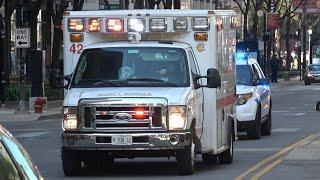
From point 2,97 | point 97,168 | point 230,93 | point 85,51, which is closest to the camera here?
point 85,51

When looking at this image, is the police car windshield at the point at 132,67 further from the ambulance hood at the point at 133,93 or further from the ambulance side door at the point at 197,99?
the ambulance side door at the point at 197,99

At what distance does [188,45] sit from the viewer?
1350 cm

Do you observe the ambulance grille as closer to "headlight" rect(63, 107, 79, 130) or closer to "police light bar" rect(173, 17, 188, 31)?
"headlight" rect(63, 107, 79, 130)

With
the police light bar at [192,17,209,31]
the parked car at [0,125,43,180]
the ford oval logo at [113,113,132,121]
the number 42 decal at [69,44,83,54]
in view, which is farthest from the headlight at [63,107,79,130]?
the parked car at [0,125,43,180]

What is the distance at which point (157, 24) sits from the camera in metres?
13.4

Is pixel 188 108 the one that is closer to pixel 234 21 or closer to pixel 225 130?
pixel 225 130

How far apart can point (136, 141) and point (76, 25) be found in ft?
7.93

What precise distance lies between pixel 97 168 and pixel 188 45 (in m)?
2.56

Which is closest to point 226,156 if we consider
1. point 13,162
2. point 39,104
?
point 13,162

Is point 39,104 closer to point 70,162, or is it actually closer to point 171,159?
point 171,159

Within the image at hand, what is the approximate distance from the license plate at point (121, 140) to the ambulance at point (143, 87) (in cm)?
1

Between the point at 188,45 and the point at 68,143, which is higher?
the point at 188,45

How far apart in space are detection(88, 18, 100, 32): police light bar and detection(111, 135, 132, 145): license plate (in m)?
2.13

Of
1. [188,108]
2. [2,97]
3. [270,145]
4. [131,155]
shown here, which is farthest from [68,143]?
[2,97]
